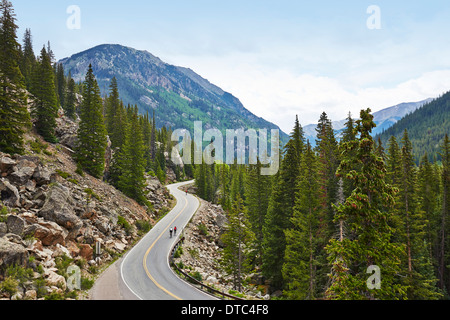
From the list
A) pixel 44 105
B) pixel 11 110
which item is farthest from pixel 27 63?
pixel 11 110

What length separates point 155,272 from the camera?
24375mm

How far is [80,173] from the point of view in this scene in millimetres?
34031

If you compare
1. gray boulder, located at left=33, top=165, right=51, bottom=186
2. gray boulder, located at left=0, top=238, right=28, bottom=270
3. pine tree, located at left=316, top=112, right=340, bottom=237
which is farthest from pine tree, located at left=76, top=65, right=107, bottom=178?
pine tree, located at left=316, top=112, right=340, bottom=237

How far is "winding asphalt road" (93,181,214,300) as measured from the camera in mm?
18906

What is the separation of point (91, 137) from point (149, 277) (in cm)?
2490

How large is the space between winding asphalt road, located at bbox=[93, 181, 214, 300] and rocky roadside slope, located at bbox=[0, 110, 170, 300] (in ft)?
5.48

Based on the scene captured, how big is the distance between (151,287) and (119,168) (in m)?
29.6

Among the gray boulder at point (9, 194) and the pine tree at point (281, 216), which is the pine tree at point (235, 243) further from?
the gray boulder at point (9, 194)

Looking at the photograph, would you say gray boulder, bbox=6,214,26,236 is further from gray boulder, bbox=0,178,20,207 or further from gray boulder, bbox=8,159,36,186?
gray boulder, bbox=8,159,36,186

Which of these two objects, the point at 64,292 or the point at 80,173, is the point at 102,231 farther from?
the point at 64,292

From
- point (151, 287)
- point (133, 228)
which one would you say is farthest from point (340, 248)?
point (133, 228)

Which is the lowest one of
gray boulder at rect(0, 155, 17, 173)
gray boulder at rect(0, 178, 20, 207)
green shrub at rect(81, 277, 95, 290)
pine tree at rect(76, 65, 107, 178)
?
green shrub at rect(81, 277, 95, 290)

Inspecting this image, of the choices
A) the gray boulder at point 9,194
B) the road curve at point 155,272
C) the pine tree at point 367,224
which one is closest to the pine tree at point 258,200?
the road curve at point 155,272

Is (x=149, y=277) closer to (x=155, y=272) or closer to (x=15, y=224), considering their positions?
(x=155, y=272)
